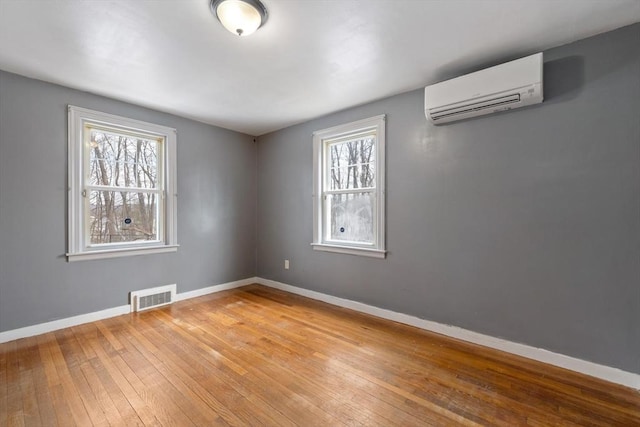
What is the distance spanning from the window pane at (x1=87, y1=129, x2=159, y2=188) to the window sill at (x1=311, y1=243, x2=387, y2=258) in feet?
7.40

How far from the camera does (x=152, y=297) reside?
3.40m

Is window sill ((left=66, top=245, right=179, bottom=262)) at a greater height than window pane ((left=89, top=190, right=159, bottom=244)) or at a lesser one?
lesser

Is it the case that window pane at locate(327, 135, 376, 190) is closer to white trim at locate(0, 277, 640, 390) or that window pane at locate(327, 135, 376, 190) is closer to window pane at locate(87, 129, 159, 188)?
white trim at locate(0, 277, 640, 390)

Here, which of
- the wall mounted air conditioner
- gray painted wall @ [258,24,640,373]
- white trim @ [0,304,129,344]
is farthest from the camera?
white trim @ [0,304,129,344]

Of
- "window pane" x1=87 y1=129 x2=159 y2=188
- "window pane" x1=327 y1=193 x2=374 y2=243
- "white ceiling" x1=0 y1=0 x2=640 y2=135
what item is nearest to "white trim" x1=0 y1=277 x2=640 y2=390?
"window pane" x1=327 y1=193 x2=374 y2=243

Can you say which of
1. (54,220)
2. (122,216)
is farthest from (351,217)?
(54,220)

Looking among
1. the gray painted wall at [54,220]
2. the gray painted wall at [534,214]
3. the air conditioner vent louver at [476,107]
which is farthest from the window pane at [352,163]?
the gray painted wall at [54,220]

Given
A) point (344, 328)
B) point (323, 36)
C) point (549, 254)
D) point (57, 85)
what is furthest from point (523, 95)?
point (57, 85)

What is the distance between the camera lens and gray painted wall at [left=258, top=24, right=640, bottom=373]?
193 cm

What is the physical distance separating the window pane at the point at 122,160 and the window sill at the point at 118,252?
0.75 m

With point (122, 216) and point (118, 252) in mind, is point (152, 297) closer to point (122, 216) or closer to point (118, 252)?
point (118, 252)

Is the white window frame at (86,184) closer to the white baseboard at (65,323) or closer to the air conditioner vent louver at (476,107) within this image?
the white baseboard at (65,323)

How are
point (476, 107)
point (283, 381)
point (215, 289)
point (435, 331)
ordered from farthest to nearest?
point (215, 289)
point (435, 331)
point (476, 107)
point (283, 381)

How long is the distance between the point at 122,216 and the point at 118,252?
43 centimetres
